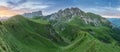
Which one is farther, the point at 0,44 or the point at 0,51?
the point at 0,44
